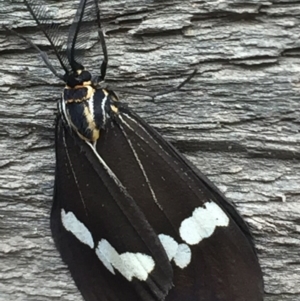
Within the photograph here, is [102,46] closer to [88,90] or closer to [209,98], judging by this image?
[88,90]

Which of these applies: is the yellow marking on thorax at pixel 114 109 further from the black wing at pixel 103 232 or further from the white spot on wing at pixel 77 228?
the white spot on wing at pixel 77 228

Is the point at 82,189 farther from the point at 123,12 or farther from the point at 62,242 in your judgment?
the point at 123,12

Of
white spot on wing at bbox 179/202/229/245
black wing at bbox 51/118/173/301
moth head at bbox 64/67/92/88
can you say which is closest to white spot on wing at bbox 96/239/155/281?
black wing at bbox 51/118/173/301

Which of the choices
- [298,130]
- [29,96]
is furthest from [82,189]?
[298,130]

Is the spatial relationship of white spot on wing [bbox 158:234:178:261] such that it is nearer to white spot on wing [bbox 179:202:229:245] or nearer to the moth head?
white spot on wing [bbox 179:202:229:245]

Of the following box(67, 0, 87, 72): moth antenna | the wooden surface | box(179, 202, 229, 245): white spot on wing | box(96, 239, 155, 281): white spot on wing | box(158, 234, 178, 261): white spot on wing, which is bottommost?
box(96, 239, 155, 281): white spot on wing

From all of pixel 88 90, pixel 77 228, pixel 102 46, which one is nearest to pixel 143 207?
pixel 77 228
